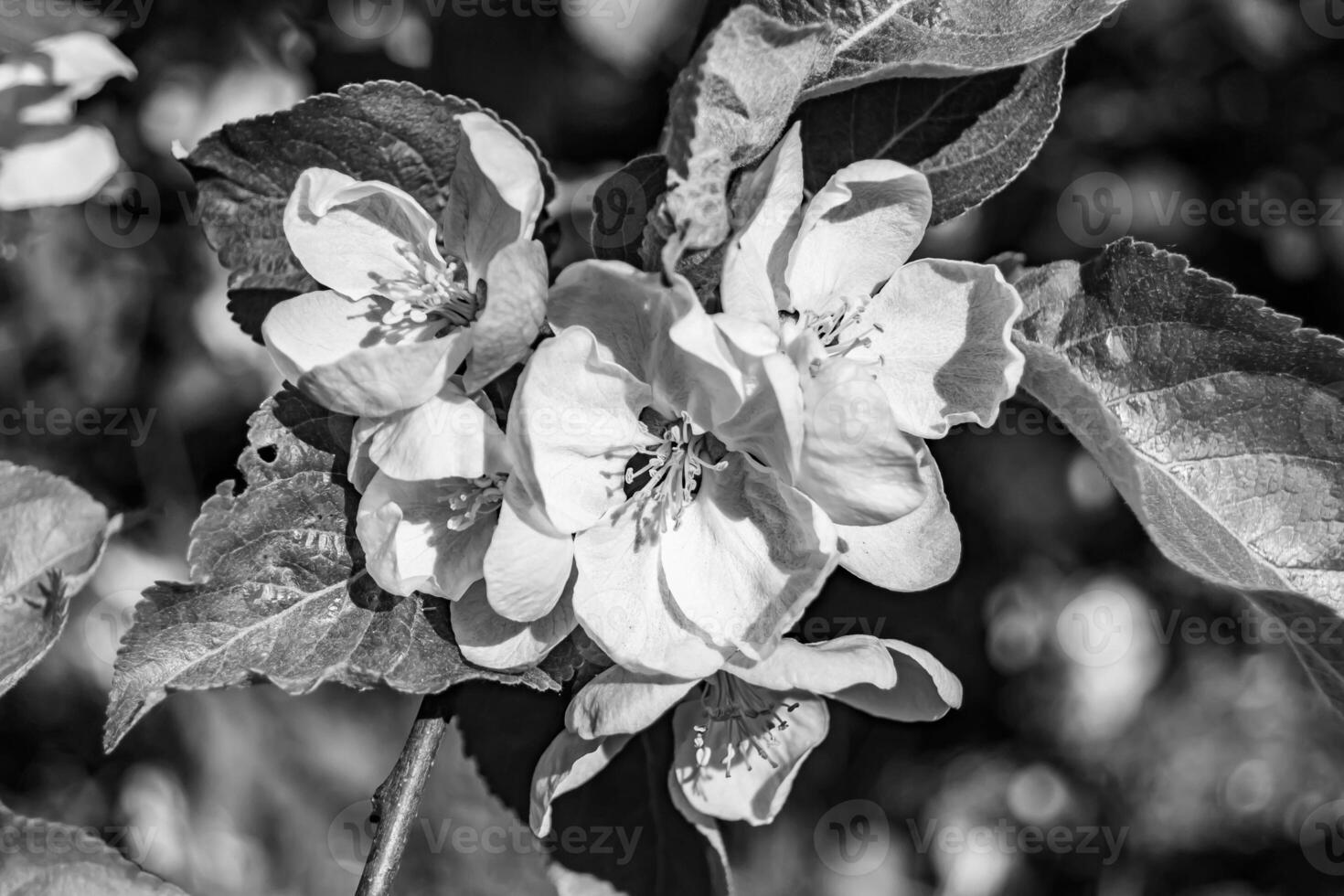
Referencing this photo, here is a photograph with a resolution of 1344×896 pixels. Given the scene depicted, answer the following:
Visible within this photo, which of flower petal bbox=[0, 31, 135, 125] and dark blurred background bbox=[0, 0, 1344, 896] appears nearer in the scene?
flower petal bbox=[0, 31, 135, 125]

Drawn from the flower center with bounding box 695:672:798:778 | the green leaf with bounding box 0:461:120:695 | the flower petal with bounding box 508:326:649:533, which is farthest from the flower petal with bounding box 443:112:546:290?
the green leaf with bounding box 0:461:120:695

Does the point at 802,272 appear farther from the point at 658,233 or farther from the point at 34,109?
the point at 34,109

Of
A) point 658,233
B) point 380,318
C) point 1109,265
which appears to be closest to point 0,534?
point 380,318

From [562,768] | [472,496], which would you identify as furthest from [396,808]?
→ [472,496]

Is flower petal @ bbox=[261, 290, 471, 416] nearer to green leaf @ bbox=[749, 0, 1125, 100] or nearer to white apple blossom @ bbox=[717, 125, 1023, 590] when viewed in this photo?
white apple blossom @ bbox=[717, 125, 1023, 590]

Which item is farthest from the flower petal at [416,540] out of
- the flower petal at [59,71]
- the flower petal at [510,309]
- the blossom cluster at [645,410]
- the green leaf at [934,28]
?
the flower petal at [59,71]
